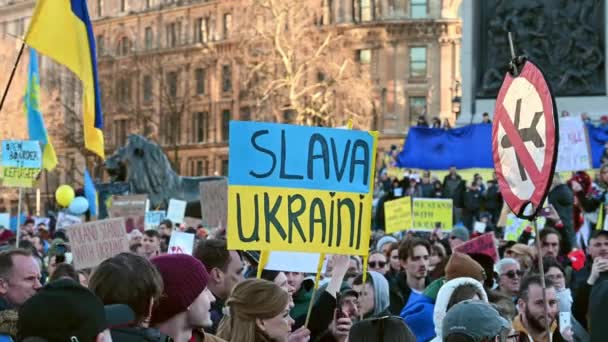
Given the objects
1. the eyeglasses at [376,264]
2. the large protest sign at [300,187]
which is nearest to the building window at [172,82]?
the eyeglasses at [376,264]

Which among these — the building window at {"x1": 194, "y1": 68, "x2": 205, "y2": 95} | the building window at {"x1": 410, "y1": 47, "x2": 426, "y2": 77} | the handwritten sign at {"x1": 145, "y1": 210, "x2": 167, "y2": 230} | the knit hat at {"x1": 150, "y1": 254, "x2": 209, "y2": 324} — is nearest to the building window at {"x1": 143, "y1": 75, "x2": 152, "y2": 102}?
the building window at {"x1": 194, "y1": 68, "x2": 205, "y2": 95}

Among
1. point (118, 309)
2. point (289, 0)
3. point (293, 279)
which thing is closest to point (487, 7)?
point (293, 279)

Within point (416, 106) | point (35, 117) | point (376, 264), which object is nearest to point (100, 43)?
point (416, 106)

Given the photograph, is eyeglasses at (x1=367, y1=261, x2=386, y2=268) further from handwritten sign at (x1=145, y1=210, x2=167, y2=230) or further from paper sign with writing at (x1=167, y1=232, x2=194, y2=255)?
handwritten sign at (x1=145, y1=210, x2=167, y2=230)

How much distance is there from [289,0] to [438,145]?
103ft

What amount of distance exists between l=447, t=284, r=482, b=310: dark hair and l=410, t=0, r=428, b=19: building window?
74.0 metres

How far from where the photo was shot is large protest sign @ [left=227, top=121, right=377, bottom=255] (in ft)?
25.3

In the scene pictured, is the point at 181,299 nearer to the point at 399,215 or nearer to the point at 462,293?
the point at 462,293

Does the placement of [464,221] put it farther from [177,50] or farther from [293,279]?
[177,50]

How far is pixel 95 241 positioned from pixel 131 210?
38.8 ft

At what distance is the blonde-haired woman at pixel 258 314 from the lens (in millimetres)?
6480

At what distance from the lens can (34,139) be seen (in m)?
21.7

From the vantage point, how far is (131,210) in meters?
24.7

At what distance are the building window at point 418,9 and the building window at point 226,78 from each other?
1157 cm
